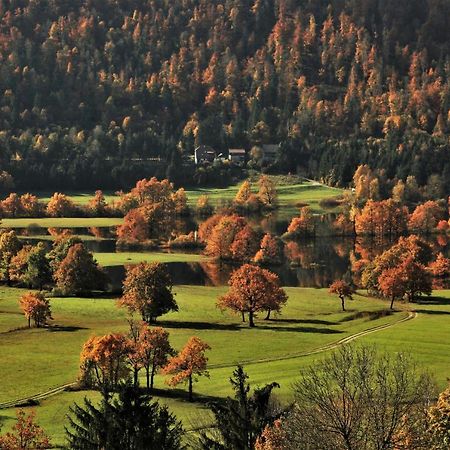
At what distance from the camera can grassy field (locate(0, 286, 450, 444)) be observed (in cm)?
6066

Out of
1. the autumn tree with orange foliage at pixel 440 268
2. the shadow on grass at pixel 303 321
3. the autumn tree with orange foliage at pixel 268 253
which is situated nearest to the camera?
the shadow on grass at pixel 303 321

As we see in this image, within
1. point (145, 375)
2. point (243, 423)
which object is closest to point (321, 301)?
point (145, 375)

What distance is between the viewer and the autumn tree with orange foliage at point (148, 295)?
8419 cm

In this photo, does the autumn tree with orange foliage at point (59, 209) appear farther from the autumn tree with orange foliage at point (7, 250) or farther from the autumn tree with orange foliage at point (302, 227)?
the autumn tree with orange foliage at point (7, 250)

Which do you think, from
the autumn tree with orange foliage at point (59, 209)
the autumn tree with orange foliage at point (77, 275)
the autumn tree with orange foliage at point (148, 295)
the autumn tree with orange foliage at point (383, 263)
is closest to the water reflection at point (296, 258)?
the autumn tree with orange foliage at point (77, 275)

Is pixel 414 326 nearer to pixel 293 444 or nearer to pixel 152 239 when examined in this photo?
pixel 293 444

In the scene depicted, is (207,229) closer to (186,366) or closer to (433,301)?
(433,301)

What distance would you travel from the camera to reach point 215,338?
252ft

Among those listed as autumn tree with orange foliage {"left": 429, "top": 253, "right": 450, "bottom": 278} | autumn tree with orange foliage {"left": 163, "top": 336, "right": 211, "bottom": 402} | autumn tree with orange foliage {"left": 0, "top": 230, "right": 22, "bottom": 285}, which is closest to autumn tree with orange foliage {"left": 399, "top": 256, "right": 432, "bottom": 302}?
autumn tree with orange foliage {"left": 429, "top": 253, "right": 450, "bottom": 278}

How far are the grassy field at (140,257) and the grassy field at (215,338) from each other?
27.0 metres

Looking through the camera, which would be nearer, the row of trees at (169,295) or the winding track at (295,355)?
the winding track at (295,355)

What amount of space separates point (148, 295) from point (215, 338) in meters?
10.5

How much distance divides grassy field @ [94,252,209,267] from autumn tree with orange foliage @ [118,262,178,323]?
39.2 meters

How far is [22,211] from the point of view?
198375mm
